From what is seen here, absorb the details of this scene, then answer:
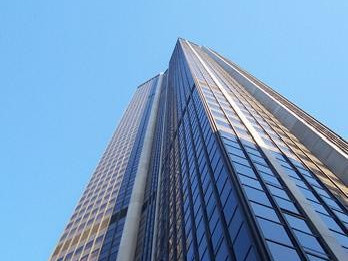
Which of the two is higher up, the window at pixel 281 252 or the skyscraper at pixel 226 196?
the window at pixel 281 252

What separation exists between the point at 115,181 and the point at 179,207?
57.1m

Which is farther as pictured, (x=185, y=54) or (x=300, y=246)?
(x=185, y=54)

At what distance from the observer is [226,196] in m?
33.7

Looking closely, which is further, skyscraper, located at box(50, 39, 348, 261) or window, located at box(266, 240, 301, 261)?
skyscraper, located at box(50, 39, 348, 261)

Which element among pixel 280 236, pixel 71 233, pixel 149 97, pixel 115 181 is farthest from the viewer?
pixel 149 97

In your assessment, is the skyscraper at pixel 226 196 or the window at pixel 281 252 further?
the skyscraper at pixel 226 196

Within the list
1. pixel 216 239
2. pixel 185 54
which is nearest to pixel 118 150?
pixel 185 54

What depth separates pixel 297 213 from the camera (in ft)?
104

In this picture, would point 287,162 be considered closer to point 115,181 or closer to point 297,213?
point 297,213

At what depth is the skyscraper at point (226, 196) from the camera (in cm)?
2845

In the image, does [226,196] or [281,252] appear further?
[226,196]

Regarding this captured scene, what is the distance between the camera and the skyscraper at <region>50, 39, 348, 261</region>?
1120 inches

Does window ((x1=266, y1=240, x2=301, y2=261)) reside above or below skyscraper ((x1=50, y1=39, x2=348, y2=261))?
above

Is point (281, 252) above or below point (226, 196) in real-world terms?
above
